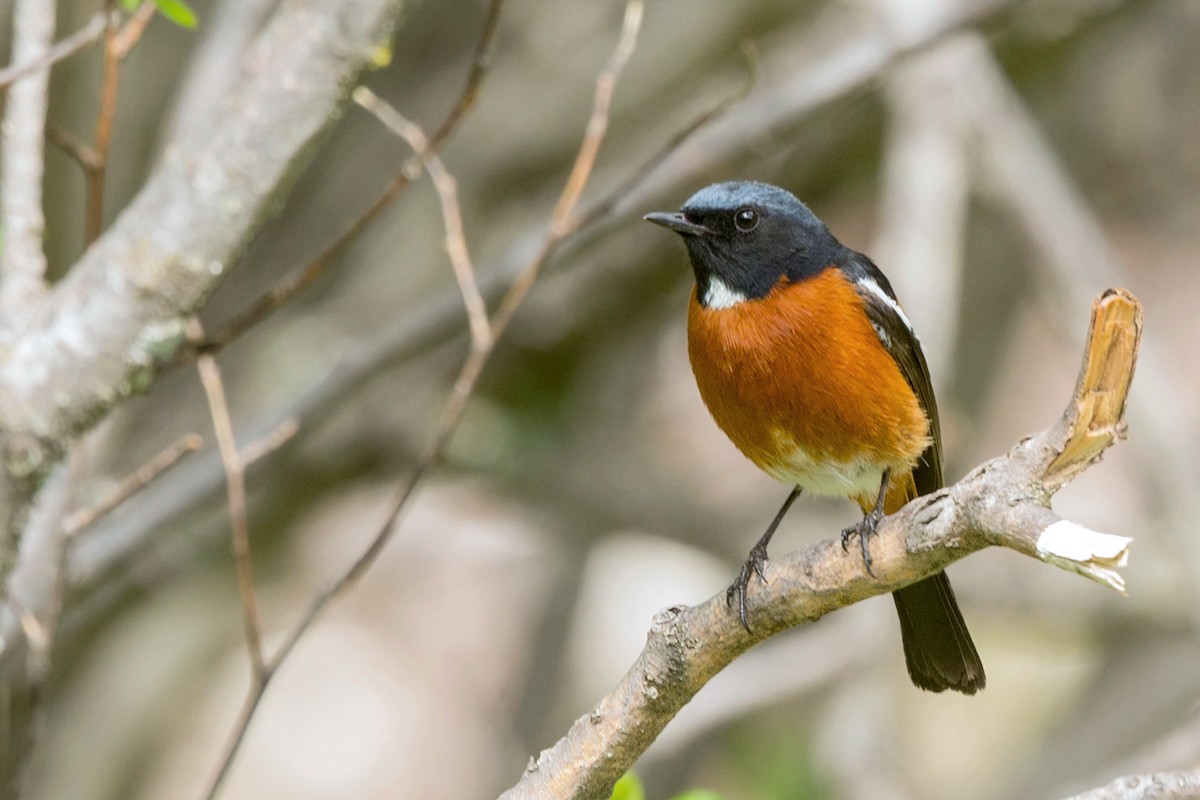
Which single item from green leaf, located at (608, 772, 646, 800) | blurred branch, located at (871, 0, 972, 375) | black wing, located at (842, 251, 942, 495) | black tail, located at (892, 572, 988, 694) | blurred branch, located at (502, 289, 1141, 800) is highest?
blurred branch, located at (871, 0, 972, 375)

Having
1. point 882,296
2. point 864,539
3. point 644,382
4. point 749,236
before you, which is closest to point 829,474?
point 882,296

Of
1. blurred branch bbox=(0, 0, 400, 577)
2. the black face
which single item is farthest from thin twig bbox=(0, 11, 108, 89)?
the black face

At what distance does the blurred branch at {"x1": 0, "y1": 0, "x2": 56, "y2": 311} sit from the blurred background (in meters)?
1.13

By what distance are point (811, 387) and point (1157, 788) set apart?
166 cm

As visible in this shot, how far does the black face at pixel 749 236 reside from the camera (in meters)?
3.63

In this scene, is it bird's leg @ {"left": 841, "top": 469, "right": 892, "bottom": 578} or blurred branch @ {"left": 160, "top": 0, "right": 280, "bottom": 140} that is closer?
bird's leg @ {"left": 841, "top": 469, "right": 892, "bottom": 578}

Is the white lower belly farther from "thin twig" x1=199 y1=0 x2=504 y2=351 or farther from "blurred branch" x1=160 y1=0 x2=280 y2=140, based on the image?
"blurred branch" x1=160 y1=0 x2=280 y2=140

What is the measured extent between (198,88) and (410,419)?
181cm

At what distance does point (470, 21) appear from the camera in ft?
19.9

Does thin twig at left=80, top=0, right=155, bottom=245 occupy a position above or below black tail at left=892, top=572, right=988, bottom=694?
above

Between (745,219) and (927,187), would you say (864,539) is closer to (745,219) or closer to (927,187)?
(745,219)

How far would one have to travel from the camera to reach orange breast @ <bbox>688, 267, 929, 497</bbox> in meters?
3.33

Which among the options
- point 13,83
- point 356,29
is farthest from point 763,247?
point 13,83

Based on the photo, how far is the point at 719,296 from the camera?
3.64 meters
